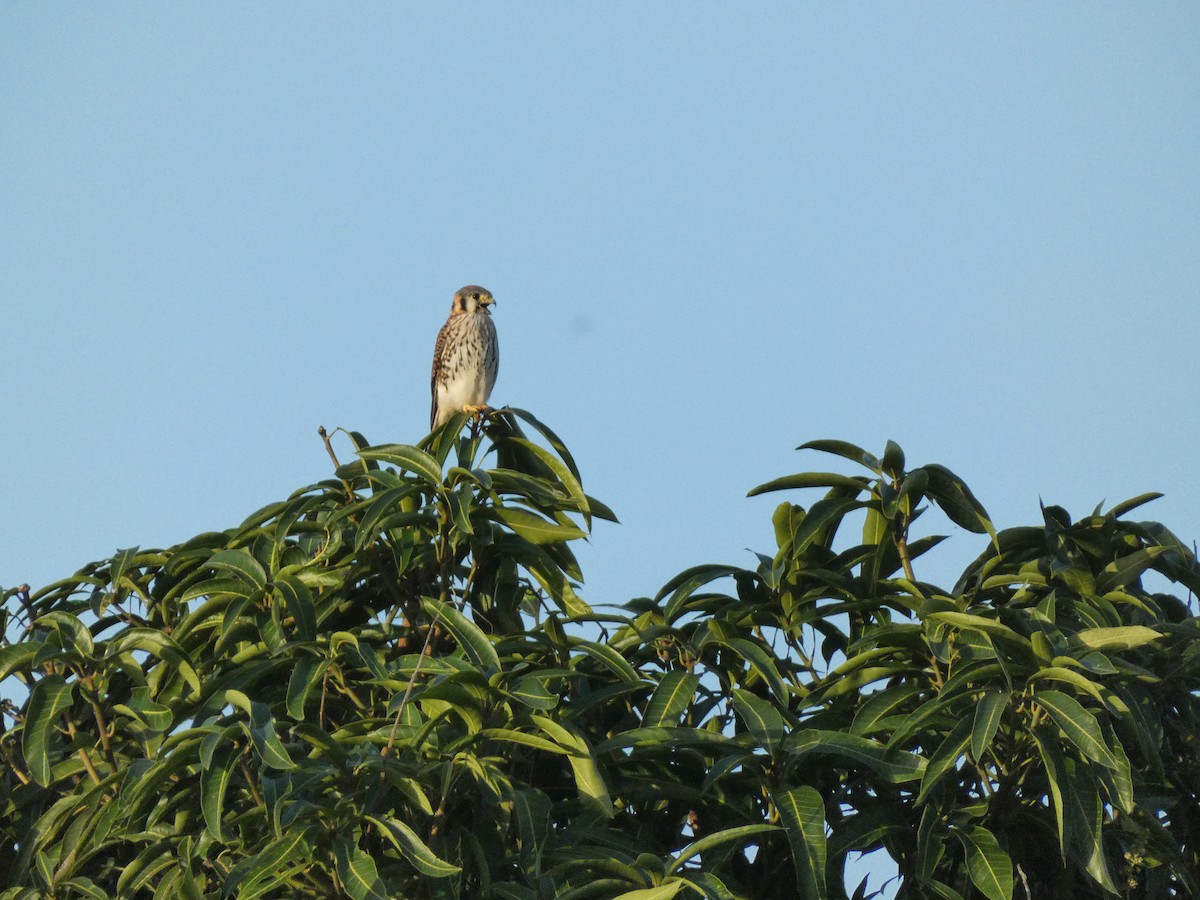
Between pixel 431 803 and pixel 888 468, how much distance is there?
4.78 ft

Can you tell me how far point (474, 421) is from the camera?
13.6ft

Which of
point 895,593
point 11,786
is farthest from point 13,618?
point 895,593

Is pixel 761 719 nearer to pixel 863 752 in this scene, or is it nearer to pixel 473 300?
pixel 863 752

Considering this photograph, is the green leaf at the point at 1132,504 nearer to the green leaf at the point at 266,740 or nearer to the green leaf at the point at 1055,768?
the green leaf at the point at 1055,768

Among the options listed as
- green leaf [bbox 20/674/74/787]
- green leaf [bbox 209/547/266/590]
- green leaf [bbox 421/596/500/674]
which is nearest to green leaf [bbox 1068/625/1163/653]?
green leaf [bbox 421/596/500/674]

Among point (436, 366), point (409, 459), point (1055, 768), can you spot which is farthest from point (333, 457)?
point (436, 366)

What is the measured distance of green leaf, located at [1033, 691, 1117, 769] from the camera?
2.91m

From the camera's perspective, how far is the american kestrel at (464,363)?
300 inches

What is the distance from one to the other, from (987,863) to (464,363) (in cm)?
497

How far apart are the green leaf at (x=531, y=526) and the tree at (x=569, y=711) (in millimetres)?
17

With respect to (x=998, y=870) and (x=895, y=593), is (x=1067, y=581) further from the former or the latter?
(x=998, y=870)

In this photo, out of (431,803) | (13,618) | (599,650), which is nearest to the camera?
(431,803)

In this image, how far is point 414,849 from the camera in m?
2.86

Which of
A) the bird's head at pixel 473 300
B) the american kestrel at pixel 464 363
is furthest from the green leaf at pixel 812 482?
the bird's head at pixel 473 300
